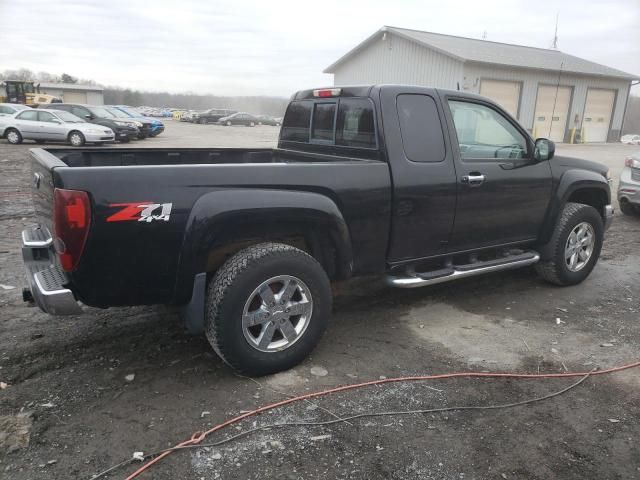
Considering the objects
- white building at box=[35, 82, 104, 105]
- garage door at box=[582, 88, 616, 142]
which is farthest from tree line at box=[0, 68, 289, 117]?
garage door at box=[582, 88, 616, 142]

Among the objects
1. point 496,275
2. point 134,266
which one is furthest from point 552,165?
point 134,266

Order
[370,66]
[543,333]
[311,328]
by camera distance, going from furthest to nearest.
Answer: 1. [370,66]
2. [543,333]
3. [311,328]

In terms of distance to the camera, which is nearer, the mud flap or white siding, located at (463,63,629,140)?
the mud flap

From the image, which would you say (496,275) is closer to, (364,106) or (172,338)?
(364,106)

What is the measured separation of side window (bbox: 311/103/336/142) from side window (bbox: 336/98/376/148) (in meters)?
0.10

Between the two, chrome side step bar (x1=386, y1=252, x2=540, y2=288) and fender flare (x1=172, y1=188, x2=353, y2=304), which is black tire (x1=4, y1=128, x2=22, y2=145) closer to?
fender flare (x1=172, y1=188, x2=353, y2=304)

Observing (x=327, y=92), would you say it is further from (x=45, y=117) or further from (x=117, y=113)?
(x=117, y=113)

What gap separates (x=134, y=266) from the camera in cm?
296

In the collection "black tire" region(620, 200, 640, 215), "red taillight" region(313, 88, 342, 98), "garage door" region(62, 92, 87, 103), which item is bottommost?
"black tire" region(620, 200, 640, 215)

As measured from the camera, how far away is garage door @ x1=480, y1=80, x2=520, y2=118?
1016 inches

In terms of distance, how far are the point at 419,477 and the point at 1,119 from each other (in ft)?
72.8

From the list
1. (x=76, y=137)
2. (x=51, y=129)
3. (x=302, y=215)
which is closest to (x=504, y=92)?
(x=76, y=137)

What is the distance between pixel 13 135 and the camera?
1978cm

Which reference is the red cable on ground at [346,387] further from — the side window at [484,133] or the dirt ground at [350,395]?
the side window at [484,133]
